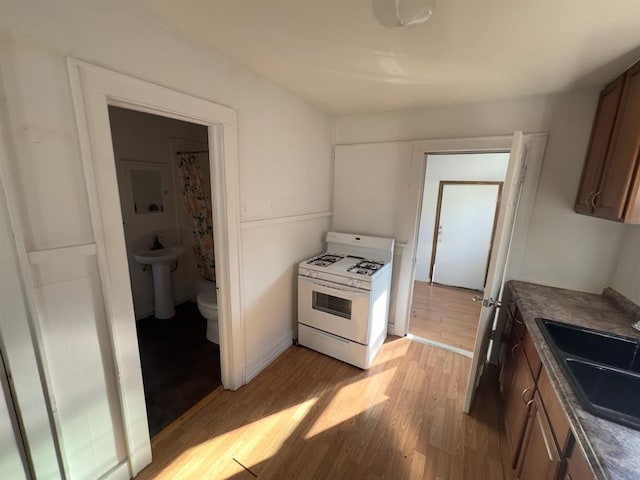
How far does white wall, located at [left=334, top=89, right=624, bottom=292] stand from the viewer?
1966mm

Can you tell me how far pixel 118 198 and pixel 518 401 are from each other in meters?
2.43

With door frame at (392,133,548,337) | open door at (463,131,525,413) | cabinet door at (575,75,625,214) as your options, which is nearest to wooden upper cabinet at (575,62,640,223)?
cabinet door at (575,75,625,214)

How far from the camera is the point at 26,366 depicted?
1.03m

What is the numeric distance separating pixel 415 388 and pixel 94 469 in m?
2.10

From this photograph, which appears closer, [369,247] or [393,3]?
[393,3]

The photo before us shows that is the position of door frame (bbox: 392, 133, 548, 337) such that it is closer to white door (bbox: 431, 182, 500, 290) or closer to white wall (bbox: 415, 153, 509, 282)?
white wall (bbox: 415, 153, 509, 282)

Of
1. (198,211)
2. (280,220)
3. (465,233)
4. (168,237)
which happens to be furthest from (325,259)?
(465,233)

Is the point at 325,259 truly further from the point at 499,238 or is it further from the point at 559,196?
the point at 559,196

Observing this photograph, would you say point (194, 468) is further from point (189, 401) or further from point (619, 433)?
point (619, 433)

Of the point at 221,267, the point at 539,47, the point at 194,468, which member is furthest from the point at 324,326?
the point at 539,47

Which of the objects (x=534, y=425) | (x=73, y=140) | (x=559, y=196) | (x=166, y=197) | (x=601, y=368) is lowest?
(x=534, y=425)

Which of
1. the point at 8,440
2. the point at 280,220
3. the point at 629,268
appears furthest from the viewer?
the point at 280,220

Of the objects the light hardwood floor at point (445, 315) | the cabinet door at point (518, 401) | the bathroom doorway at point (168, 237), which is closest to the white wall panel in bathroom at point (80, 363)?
the bathroom doorway at point (168, 237)

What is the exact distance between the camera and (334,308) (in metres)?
2.44
